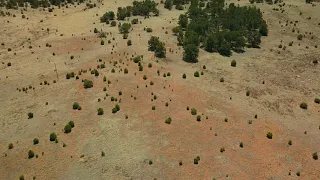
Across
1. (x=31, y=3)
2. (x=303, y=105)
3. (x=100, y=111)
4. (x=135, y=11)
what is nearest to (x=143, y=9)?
(x=135, y=11)

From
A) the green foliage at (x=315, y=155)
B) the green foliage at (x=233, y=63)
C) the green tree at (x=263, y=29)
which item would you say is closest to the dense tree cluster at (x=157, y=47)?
the green foliage at (x=233, y=63)

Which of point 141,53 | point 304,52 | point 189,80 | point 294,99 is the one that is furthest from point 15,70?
point 304,52

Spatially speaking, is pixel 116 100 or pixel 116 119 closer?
pixel 116 119

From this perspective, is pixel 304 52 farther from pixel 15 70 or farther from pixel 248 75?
pixel 15 70

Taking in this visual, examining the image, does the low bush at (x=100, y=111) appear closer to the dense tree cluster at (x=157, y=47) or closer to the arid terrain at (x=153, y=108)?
the arid terrain at (x=153, y=108)

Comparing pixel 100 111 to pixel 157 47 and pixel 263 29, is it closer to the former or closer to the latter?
pixel 157 47

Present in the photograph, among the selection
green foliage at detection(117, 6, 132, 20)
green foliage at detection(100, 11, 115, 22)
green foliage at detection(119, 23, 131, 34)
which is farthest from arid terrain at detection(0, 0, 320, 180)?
green foliage at detection(117, 6, 132, 20)

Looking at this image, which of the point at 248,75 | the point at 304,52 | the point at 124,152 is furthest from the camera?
the point at 304,52
